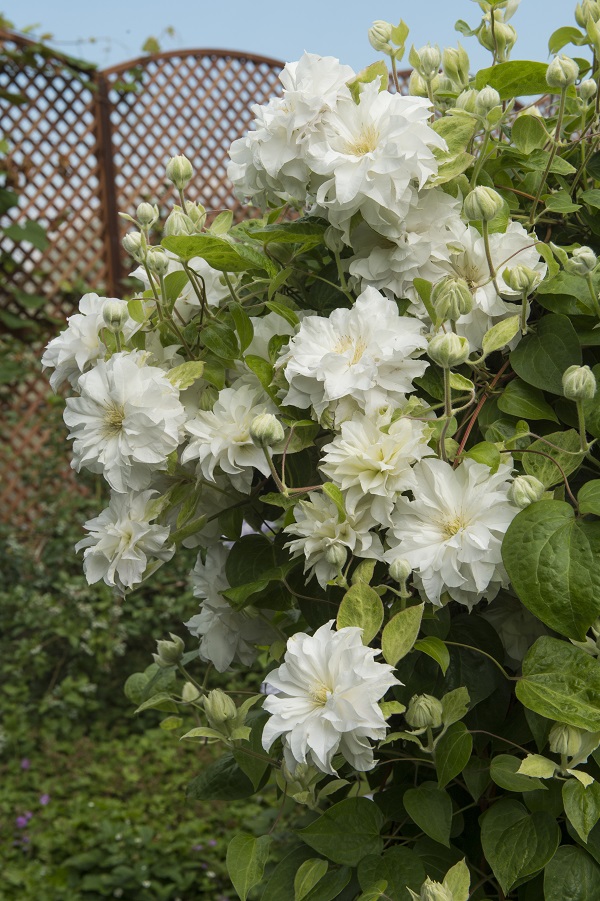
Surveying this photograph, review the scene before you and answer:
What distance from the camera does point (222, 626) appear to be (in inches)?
43.3

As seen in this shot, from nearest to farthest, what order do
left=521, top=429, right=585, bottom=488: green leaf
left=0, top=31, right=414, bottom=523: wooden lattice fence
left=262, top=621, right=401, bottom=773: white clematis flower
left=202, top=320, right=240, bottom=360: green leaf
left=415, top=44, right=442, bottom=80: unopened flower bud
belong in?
1. left=262, top=621, right=401, bottom=773: white clematis flower
2. left=521, top=429, right=585, bottom=488: green leaf
3. left=202, top=320, right=240, bottom=360: green leaf
4. left=415, top=44, right=442, bottom=80: unopened flower bud
5. left=0, top=31, right=414, bottom=523: wooden lattice fence

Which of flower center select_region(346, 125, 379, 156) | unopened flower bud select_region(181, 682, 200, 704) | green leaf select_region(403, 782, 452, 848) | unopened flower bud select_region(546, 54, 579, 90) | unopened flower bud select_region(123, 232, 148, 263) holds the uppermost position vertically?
unopened flower bud select_region(546, 54, 579, 90)

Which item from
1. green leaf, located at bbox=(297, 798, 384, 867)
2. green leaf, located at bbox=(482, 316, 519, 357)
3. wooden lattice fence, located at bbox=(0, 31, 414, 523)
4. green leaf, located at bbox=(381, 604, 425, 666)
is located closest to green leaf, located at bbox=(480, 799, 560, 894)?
green leaf, located at bbox=(297, 798, 384, 867)

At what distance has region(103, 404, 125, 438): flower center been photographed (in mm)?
888

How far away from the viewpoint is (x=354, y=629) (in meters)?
0.77

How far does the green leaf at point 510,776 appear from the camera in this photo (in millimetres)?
818

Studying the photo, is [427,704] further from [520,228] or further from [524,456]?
[520,228]

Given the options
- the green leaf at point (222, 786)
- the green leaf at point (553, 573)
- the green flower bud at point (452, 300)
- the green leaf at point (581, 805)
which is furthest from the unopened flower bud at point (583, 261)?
the green leaf at point (222, 786)

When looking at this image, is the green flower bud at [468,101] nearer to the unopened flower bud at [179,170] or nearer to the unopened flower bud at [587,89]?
the unopened flower bud at [587,89]

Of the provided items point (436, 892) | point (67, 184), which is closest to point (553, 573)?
point (436, 892)

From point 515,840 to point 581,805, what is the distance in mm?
86

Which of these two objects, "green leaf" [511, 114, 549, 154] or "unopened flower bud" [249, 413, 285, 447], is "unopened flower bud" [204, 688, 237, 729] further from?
"green leaf" [511, 114, 549, 154]

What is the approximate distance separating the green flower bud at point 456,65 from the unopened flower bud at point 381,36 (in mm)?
75

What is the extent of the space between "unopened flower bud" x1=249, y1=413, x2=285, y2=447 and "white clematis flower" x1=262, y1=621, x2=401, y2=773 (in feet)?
0.53
